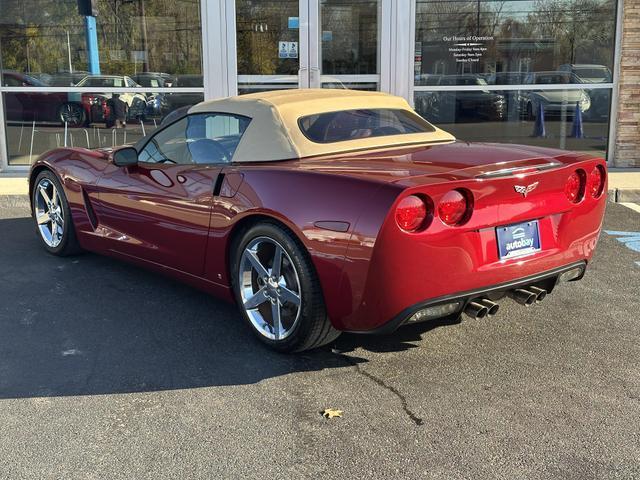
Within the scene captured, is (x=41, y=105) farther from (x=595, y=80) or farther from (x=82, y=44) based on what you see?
(x=595, y=80)

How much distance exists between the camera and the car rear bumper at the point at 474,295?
336 cm

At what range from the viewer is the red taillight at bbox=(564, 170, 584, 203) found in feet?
12.8

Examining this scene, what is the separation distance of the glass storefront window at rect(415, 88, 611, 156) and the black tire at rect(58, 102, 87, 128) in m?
5.16

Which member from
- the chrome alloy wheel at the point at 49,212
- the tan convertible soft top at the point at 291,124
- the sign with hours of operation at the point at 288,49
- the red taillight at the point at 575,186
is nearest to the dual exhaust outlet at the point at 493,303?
the red taillight at the point at 575,186

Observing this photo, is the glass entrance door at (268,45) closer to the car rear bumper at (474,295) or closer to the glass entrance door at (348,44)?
the glass entrance door at (348,44)

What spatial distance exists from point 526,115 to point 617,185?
2.25m

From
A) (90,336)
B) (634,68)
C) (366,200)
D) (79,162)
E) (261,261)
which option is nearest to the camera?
(366,200)

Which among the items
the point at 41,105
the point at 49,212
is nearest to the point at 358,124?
the point at 49,212

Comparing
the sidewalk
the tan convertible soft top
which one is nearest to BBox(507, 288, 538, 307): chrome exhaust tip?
the tan convertible soft top

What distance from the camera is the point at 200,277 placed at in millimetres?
4402

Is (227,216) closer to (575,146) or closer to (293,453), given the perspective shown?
(293,453)

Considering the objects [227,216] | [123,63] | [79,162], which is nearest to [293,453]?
[227,216]

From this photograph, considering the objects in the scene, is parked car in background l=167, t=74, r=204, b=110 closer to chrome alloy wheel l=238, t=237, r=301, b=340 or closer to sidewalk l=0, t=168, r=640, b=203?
sidewalk l=0, t=168, r=640, b=203

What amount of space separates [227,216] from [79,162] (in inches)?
82.8
